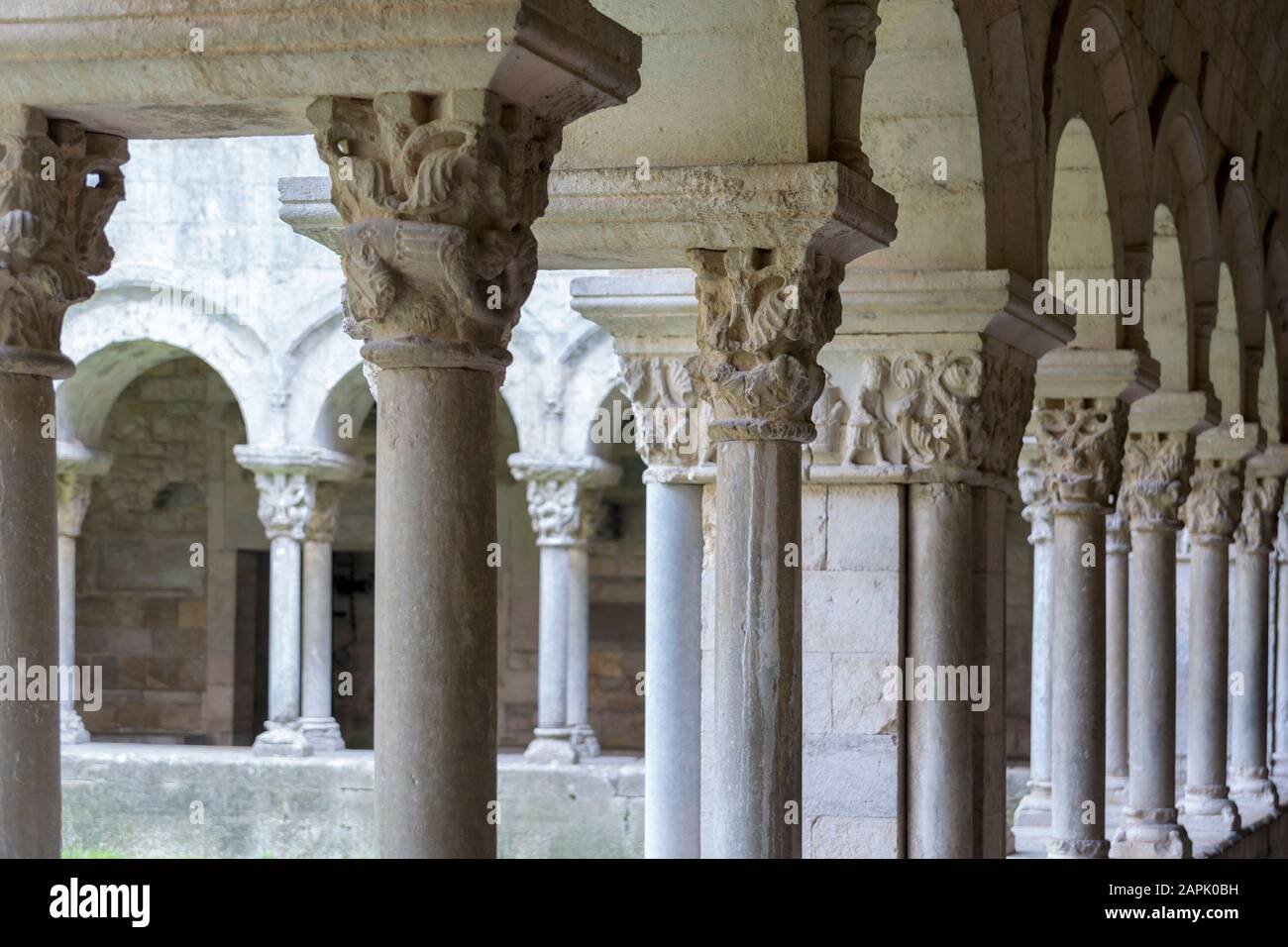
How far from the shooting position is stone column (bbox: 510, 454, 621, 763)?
507 inches

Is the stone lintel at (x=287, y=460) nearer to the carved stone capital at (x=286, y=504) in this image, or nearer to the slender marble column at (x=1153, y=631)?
the carved stone capital at (x=286, y=504)

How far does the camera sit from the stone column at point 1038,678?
31.3 ft

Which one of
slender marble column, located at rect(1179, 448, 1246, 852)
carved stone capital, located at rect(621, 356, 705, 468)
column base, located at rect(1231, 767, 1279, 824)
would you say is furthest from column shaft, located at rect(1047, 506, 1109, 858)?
column base, located at rect(1231, 767, 1279, 824)

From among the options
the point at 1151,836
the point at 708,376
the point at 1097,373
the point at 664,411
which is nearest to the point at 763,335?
the point at 708,376

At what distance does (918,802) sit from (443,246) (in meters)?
3.04

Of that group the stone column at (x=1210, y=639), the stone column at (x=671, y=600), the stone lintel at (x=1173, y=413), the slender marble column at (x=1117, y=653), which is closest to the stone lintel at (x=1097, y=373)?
the stone lintel at (x=1173, y=413)

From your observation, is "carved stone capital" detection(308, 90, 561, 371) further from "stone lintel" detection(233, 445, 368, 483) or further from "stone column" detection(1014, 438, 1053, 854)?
"stone lintel" detection(233, 445, 368, 483)

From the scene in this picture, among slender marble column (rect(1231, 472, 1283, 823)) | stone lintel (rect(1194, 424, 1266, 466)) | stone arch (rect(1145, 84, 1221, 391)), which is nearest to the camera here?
stone arch (rect(1145, 84, 1221, 391))

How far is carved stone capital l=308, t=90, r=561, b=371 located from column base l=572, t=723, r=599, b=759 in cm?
966

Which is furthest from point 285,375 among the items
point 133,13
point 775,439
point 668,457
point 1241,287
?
point 133,13

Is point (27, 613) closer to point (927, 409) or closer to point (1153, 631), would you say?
point (927, 409)

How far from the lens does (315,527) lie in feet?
43.6

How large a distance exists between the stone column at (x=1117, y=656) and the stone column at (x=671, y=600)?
Result: 3.56 metres
